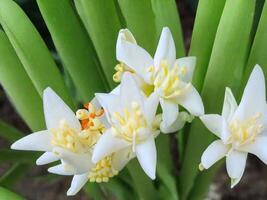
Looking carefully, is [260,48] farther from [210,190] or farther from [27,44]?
[210,190]

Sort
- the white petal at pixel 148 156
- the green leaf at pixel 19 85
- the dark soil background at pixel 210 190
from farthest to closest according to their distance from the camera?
the dark soil background at pixel 210 190, the green leaf at pixel 19 85, the white petal at pixel 148 156

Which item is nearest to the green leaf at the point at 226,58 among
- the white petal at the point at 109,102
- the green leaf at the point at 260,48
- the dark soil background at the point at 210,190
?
the green leaf at the point at 260,48

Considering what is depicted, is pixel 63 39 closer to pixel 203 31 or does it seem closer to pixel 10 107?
pixel 203 31

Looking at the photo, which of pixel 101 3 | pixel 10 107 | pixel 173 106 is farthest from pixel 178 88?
pixel 10 107

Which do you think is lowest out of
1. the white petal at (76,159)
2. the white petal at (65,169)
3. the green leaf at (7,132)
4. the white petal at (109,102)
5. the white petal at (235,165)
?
the white petal at (235,165)

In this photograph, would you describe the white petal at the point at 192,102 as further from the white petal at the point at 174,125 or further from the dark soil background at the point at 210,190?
the dark soil background at the point at 210,190

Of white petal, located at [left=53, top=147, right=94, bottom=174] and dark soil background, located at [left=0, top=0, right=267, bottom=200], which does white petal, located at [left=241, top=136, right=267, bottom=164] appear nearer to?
white petal, located at [left=53, top=147, right=94, bottom=174]

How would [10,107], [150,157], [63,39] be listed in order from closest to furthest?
[150,157] < [63,39] < [10,107]

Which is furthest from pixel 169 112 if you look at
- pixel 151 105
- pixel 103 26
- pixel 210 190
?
pixel 210 190
